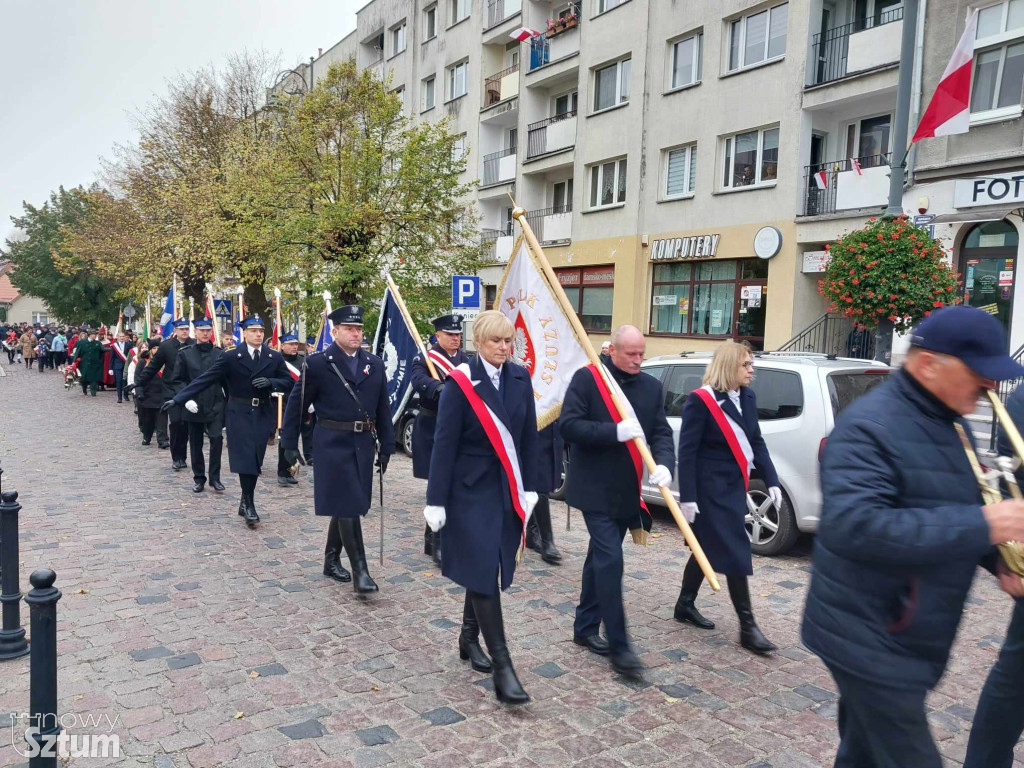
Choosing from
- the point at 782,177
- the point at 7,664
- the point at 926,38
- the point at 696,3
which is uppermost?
the point at 696,3

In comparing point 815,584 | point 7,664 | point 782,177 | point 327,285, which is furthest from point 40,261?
point 815,584

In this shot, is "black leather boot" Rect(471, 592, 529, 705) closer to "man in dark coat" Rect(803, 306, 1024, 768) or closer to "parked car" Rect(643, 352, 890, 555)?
"man in dark coat" Rect(803, 306, 1024, 768)

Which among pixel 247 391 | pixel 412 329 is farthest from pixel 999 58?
pixel 247 391

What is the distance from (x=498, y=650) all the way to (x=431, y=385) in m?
3.13

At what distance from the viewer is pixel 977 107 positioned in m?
15.2

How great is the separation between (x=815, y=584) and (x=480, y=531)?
2.07 metres

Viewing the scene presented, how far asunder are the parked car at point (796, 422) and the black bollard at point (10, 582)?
5.07 m

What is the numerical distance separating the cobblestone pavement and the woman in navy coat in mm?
468

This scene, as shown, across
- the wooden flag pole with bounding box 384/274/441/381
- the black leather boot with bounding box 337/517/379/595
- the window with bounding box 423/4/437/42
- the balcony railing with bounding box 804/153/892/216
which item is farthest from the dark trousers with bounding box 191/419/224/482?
the window with bounding box 423/4/437/42

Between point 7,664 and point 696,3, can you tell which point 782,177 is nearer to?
point 696,3

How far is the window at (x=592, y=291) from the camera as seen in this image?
996 inches

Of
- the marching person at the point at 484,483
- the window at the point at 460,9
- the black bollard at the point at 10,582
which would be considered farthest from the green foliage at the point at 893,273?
the window at the point at 460,9

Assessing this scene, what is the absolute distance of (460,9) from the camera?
109 feet

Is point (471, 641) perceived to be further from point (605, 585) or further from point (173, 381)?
point (173, 381)
